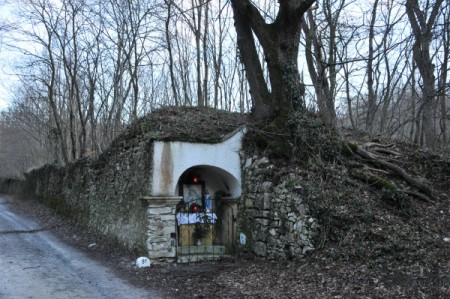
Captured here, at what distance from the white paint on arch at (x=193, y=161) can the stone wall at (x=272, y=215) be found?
28cm

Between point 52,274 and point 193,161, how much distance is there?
3.53m

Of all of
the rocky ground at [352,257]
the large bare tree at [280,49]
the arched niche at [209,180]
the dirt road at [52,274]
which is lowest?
the dirt road at [52,274]

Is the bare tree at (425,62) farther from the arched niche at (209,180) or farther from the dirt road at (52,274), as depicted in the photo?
the dirt road at (52,274)

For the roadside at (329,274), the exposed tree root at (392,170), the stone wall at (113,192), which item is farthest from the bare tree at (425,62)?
the stone wall at (113,192)

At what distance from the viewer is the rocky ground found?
17.8ft

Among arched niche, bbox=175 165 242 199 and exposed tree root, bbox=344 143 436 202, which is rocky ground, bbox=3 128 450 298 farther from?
arched niche, bbox=175 165 242 199

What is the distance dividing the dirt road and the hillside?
→ 1.48ft

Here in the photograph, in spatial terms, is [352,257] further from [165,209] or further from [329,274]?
[165,209]

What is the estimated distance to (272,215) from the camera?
7.96 metres

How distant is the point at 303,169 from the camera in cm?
809

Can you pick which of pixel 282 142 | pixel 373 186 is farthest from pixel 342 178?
pixel 282 142

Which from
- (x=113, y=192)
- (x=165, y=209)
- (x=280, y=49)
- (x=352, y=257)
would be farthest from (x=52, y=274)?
(x=280, y=49)

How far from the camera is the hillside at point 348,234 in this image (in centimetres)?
556

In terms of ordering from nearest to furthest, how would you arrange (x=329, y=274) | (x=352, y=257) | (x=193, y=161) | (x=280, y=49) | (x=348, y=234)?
(x=329, y=274)
(x=352, y=257)
(x=348, y=234)
(x=280, y=49)
(x=193, y=161)
